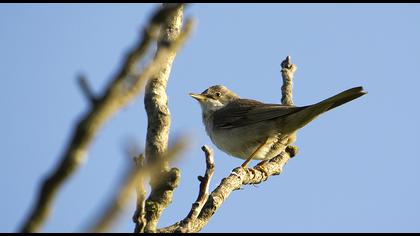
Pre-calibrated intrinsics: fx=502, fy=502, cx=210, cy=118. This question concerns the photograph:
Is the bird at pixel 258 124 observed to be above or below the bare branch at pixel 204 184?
above

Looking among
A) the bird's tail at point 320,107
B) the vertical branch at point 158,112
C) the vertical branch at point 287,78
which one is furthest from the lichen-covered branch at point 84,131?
the vertical branch at point 287,78

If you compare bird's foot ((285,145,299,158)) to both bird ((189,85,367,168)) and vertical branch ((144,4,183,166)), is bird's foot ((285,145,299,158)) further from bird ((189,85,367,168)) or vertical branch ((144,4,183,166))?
vertical branch ((144,4,183,166))

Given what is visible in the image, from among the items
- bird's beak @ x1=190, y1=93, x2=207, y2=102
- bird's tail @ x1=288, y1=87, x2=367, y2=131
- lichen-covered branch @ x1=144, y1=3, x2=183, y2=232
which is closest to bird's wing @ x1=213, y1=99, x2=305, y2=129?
bird's tail @ x1=288, y1=87, x2=367, y2=131

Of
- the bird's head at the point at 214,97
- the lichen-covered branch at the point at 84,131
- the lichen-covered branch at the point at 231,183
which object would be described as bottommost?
the lichen-covered branch at the point at 231,183

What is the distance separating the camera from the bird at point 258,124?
6.90 meters

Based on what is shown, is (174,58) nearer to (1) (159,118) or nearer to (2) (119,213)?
(1) (159,118)

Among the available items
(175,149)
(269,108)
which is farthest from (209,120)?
(175,149)

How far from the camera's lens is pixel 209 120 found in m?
8.92

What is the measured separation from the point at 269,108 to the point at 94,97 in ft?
22.0

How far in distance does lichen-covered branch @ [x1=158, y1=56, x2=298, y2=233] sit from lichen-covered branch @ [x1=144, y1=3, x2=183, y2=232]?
344mm

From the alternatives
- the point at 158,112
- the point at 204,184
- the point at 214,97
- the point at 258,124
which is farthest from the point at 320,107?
the point at 204,184

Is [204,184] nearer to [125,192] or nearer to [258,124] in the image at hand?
[125,192]

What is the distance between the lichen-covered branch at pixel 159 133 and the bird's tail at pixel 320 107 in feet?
8.51

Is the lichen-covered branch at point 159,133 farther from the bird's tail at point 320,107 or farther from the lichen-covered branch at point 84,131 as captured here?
the bird's tail at point 320,107
